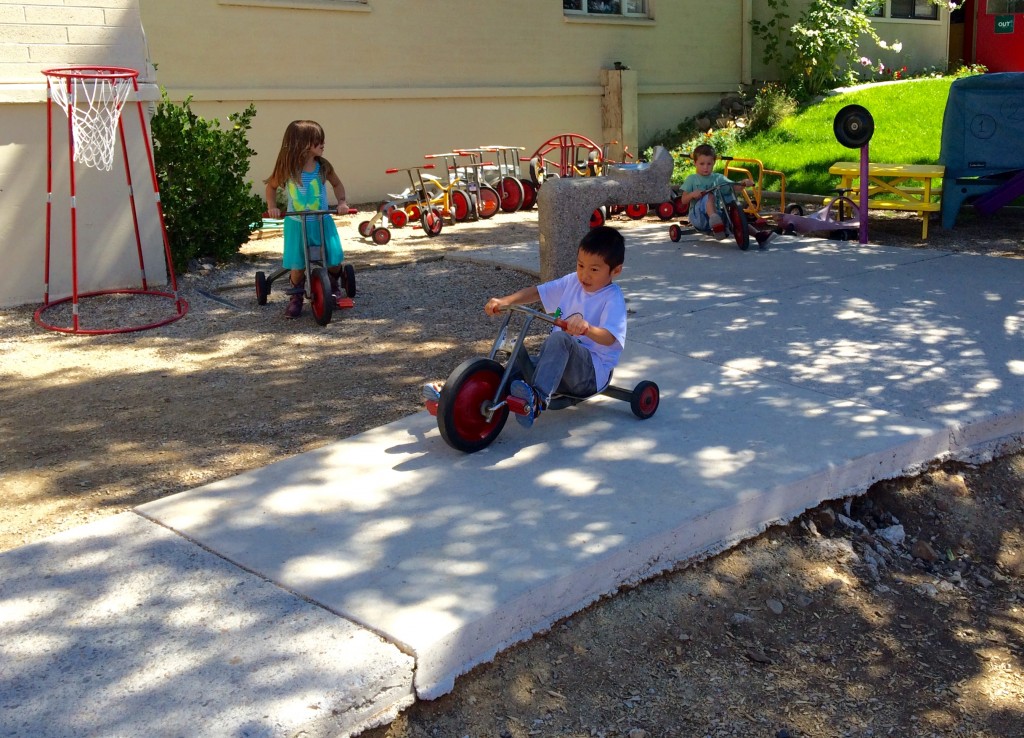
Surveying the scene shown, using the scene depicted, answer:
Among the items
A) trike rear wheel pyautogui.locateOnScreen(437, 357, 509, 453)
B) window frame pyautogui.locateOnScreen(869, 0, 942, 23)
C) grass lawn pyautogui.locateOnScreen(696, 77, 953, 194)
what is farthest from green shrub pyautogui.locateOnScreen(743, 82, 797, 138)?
trike rear wheel pyautogui.locateOnScreen(437, 357, 509, 453)

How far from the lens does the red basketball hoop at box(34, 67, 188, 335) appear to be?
765 cm

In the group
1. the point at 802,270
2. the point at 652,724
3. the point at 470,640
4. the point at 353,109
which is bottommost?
the point at 652,724

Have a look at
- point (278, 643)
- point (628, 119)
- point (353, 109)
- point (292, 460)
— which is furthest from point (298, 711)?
point (628, 119)

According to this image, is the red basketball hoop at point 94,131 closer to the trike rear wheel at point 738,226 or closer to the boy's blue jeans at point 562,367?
the boy's blue jeans at point 562,367

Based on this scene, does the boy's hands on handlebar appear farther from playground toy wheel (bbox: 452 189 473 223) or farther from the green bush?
playground toy wheel (bbox: 452 189 473 223)

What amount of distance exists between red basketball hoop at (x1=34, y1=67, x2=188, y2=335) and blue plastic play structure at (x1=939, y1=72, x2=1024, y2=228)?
7425mm

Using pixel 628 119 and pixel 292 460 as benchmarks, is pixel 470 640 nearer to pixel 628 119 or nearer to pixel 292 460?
pixel 292 460

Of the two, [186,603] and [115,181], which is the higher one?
[115,181]

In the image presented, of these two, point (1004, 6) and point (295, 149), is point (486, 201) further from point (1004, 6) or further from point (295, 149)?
point (1004, 6)

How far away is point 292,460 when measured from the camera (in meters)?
4.52

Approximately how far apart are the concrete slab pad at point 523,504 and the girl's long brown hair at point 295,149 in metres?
3.01

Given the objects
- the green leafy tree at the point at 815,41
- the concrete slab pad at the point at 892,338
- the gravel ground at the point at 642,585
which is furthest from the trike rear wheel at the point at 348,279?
the green leafy tree at the point at 815,41

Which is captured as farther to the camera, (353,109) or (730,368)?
(353,109)

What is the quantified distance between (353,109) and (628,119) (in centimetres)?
509
